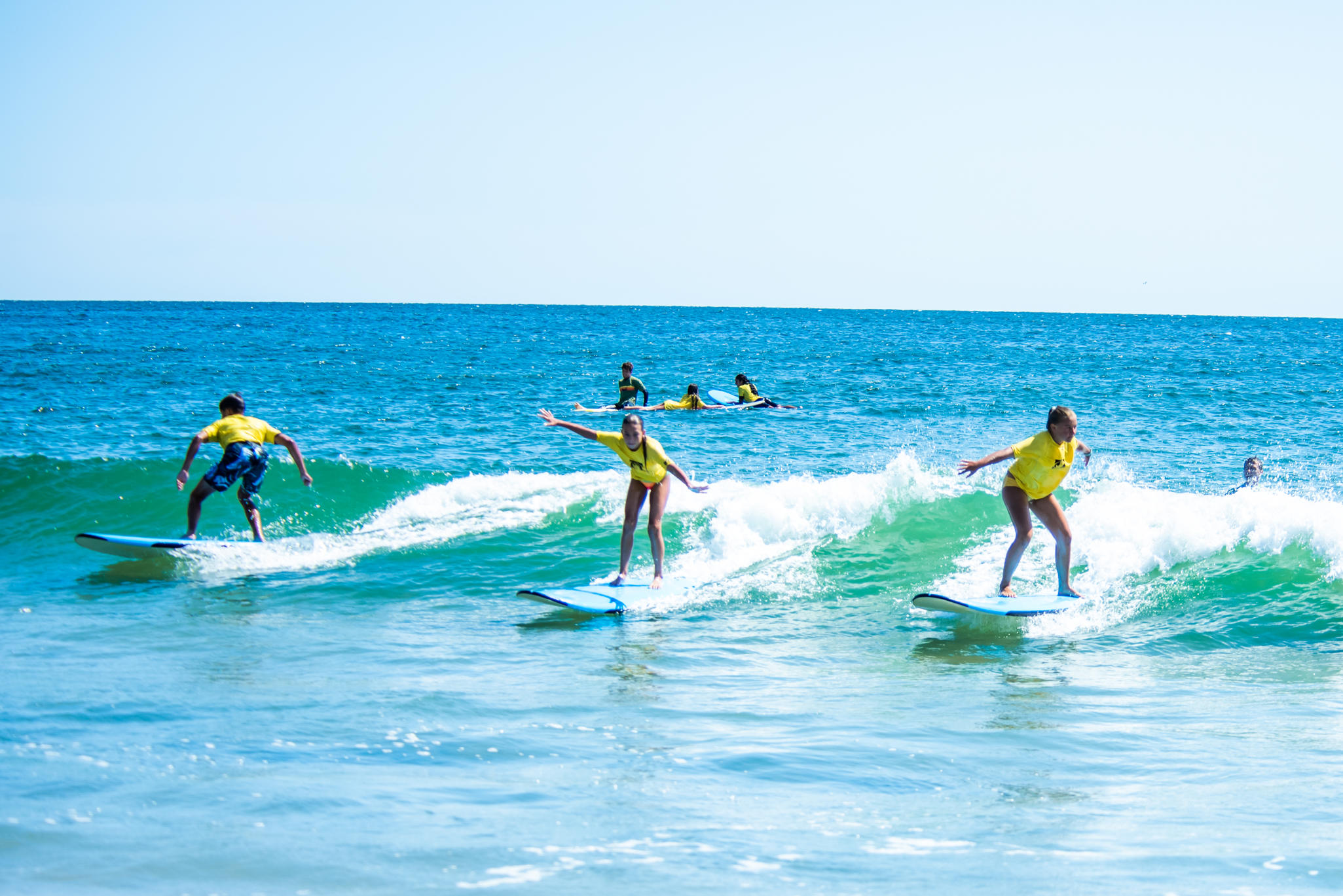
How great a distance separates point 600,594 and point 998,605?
3.31 metres

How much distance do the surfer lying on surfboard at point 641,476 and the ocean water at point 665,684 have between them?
59cm

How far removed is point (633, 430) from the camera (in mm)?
9000

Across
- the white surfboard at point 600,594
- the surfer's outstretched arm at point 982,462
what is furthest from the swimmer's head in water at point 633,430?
the surfer's outstretched arm at point 982,462

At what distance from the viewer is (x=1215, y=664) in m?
7.77

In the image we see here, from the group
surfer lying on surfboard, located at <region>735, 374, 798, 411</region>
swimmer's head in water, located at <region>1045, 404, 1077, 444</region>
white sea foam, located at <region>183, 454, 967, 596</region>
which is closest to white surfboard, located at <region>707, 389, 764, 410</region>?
surfer lying on surfboard, located at <region>735, 374, 798, 411</region>

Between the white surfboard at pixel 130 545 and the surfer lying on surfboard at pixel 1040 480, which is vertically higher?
the surfer lying on surfboard at pixel 1040 480

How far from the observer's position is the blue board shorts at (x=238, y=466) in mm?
10625

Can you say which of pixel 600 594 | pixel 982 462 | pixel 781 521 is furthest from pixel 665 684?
pixel 781 521

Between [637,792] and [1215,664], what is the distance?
16.8ft

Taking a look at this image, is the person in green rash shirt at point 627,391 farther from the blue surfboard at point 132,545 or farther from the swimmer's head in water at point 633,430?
the swimmer's head in water at point 633,430

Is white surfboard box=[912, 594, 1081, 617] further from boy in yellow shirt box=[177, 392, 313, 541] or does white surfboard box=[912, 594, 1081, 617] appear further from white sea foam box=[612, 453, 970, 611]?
boy in yellow shirt box=[177, 392, 313, 541]

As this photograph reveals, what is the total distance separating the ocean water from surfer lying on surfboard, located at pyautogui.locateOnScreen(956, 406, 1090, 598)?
603 millimetres

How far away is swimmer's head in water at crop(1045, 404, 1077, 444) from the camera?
8273 mm

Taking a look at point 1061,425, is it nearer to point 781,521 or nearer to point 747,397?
point 781,521
